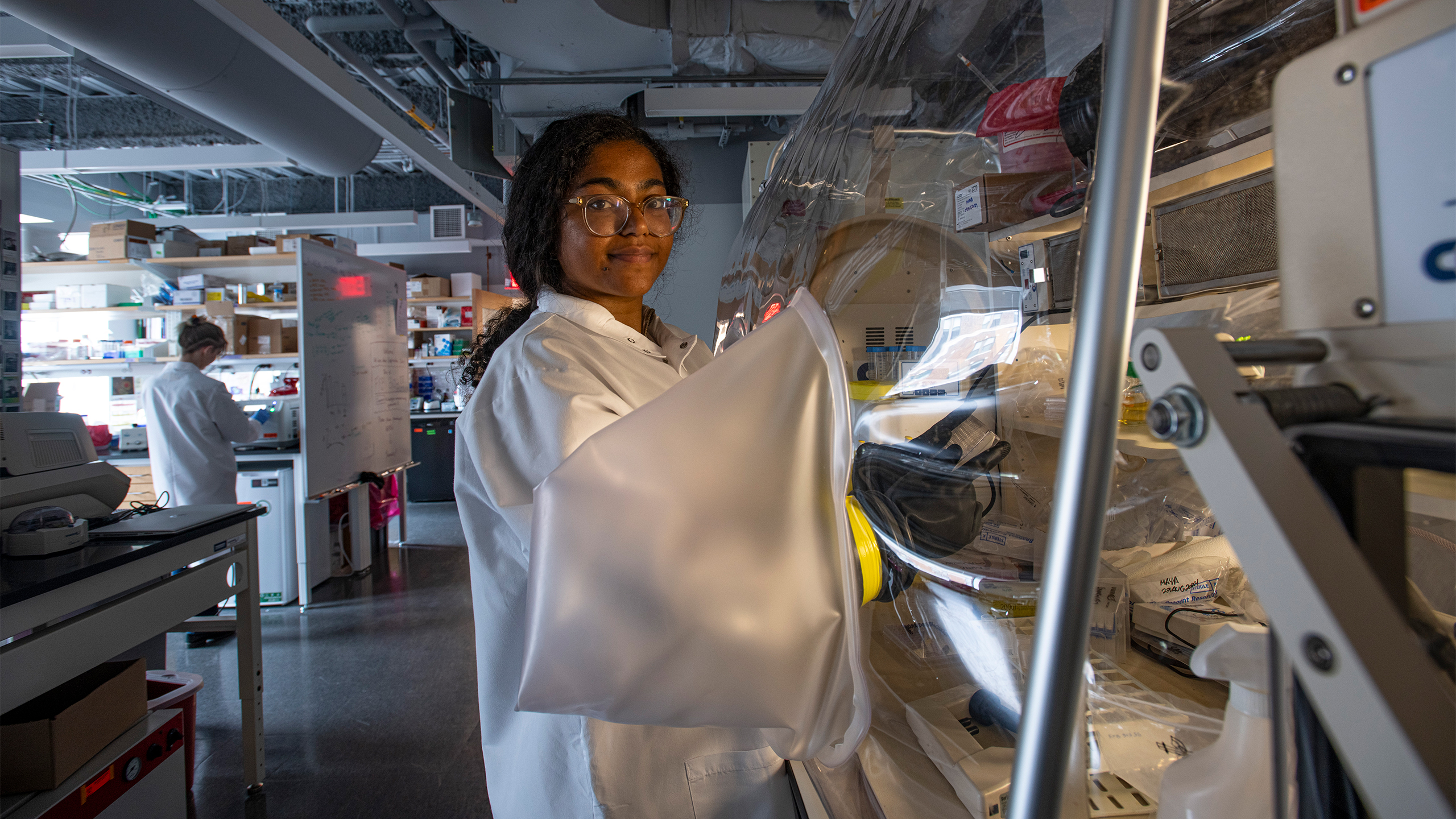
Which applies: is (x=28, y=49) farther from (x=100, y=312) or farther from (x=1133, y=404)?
(x=1133, y=404)

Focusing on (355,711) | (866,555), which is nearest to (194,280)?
(355,711)

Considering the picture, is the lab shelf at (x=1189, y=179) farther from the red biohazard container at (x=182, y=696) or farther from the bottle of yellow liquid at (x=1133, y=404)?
the red biohazard container at (x=182, y=696)

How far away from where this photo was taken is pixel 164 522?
2.06 m

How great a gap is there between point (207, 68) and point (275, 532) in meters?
2.36

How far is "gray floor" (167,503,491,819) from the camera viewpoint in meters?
2.14

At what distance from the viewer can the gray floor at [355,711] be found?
2143 millimetres

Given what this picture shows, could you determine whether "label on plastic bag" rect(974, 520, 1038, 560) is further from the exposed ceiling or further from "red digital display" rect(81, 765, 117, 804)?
the exposed ceiling

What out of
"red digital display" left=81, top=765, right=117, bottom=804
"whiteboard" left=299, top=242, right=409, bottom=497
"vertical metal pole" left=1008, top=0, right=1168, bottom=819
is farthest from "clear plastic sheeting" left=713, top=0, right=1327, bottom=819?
"whiteboard" left=299, top=242, right=409, bottom=497

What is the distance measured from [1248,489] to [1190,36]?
62 cm

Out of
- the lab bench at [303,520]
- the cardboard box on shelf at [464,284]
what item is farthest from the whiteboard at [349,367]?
the cardboard box on shelf at [464,284]

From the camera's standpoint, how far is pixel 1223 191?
0.77 m

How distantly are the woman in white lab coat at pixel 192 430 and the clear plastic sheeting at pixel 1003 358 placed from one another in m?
3.78

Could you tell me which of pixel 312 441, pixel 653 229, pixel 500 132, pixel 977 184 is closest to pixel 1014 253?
pixel 977 184

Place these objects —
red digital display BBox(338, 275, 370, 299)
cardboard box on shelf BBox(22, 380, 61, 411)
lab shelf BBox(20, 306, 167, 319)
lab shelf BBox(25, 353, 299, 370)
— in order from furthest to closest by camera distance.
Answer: lab shelf BBox(20, 306, 167, 319)
lab shelf BBox(25, 353, 299, 370)
red digital display BBox(338, 275, 370, 299)
cardboard box on shelf BBox(22, 380, 61, 411)
